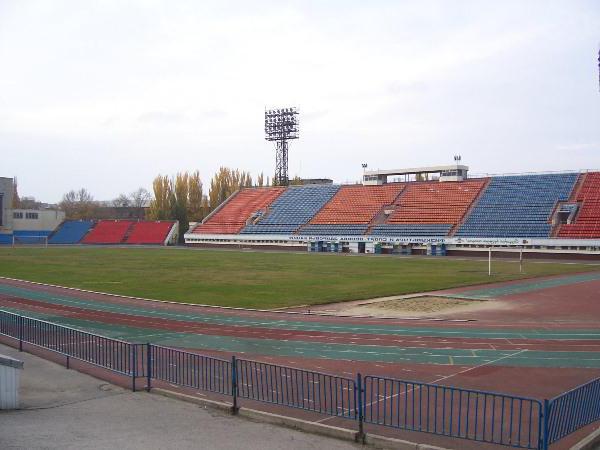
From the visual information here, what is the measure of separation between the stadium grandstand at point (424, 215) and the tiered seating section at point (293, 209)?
20 centimetres

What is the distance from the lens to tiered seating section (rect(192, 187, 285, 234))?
336ft

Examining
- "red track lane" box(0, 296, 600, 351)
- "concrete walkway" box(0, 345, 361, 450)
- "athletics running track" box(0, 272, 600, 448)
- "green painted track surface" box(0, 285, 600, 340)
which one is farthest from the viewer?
"green painted track surface" box(0, 285, 600, 340)

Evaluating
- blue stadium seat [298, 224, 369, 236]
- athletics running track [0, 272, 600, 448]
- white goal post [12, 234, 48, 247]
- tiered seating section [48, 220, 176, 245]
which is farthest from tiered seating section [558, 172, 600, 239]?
white goal post [12, 234, 48, 247]

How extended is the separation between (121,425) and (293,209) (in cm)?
8830

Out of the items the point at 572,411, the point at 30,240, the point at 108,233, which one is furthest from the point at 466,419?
the point at 30,240

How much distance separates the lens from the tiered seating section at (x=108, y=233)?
11025 cm

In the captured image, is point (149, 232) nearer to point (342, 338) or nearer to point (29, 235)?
point (29, 235)

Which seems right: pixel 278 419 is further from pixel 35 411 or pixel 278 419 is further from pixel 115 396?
pixel 35 411

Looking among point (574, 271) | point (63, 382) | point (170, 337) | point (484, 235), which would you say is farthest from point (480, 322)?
point (484, 235)

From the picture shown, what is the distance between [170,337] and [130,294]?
1364 cm

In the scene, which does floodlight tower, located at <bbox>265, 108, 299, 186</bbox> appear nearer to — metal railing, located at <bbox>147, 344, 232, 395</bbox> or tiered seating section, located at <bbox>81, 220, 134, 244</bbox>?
tiered seating section, located at <bbox>81, 220, 134, 244</bbox>

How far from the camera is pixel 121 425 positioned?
1187 cm

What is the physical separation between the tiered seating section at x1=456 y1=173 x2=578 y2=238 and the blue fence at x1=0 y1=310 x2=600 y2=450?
59854mm

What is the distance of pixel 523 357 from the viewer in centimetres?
1812
